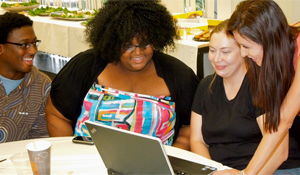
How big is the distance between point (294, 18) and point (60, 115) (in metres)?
2.73

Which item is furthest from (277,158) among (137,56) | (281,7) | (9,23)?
(281,7)

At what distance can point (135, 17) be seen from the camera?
1.96 meters

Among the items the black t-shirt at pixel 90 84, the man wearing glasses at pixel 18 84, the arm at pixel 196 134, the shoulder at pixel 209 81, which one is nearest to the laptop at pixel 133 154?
the arm at pixel 196 134

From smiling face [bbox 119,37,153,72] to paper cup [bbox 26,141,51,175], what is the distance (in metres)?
0.78

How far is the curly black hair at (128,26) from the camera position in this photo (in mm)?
1950

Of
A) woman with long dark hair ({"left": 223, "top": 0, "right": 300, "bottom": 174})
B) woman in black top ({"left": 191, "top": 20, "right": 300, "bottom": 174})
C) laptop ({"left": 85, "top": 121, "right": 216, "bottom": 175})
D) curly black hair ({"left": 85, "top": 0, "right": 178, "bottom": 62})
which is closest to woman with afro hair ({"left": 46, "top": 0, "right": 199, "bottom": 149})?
curly black hair ({"left": 85, "top": 0, "right": 178, "bottom": 62})

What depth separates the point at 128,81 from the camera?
→ 6.89 feet

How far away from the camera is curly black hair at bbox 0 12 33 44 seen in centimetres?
213

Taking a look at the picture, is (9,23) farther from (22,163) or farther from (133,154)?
(133,154)

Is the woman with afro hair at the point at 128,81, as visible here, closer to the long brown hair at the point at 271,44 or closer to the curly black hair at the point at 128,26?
the curly black hair at the point at 128,26

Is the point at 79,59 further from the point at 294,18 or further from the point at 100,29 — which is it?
the point at 294,18

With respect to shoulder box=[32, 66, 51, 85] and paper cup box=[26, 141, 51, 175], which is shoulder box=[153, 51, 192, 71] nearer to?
shoulder box=[32, 66, 51, 85]

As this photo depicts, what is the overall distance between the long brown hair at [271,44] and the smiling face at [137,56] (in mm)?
565

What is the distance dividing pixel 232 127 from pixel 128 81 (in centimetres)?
62
